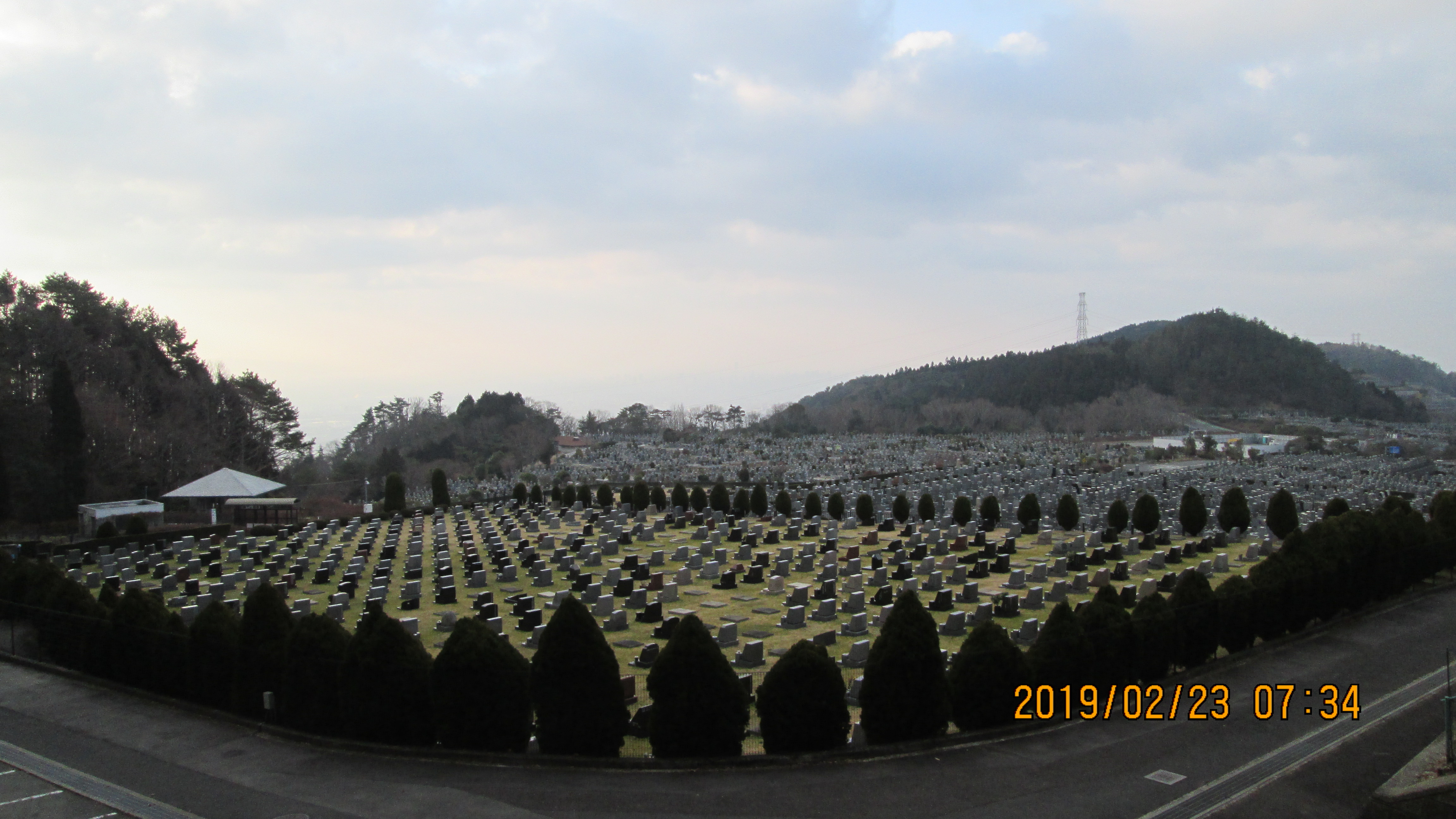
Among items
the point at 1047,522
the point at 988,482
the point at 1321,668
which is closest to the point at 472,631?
the point at 1321,668

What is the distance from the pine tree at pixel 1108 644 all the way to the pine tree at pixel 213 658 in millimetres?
10993

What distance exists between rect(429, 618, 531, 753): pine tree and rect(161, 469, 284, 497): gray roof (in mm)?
32845

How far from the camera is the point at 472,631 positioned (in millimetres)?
9539

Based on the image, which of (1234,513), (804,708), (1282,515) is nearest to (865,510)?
(1234,513)

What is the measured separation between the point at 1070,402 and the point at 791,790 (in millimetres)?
126949

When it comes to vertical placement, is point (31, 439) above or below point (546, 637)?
above

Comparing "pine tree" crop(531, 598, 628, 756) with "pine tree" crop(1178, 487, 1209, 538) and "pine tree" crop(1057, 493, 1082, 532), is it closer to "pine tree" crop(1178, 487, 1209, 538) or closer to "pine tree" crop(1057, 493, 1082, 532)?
"pine tree" crop(1057, 493, 1082, 532)

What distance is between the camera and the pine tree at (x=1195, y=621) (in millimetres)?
11828

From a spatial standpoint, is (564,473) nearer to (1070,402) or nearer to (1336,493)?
(1336,493)

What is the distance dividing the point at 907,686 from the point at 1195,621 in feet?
17.9

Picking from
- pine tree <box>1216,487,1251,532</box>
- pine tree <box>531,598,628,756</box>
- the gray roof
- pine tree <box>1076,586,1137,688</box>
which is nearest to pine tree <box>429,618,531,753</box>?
pine tree <box>531,598,628,756</box>

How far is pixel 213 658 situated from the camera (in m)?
11.1

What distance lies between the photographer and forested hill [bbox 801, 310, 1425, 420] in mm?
125625

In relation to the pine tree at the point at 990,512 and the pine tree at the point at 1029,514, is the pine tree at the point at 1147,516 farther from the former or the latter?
the pine tree at the point at 990,512
